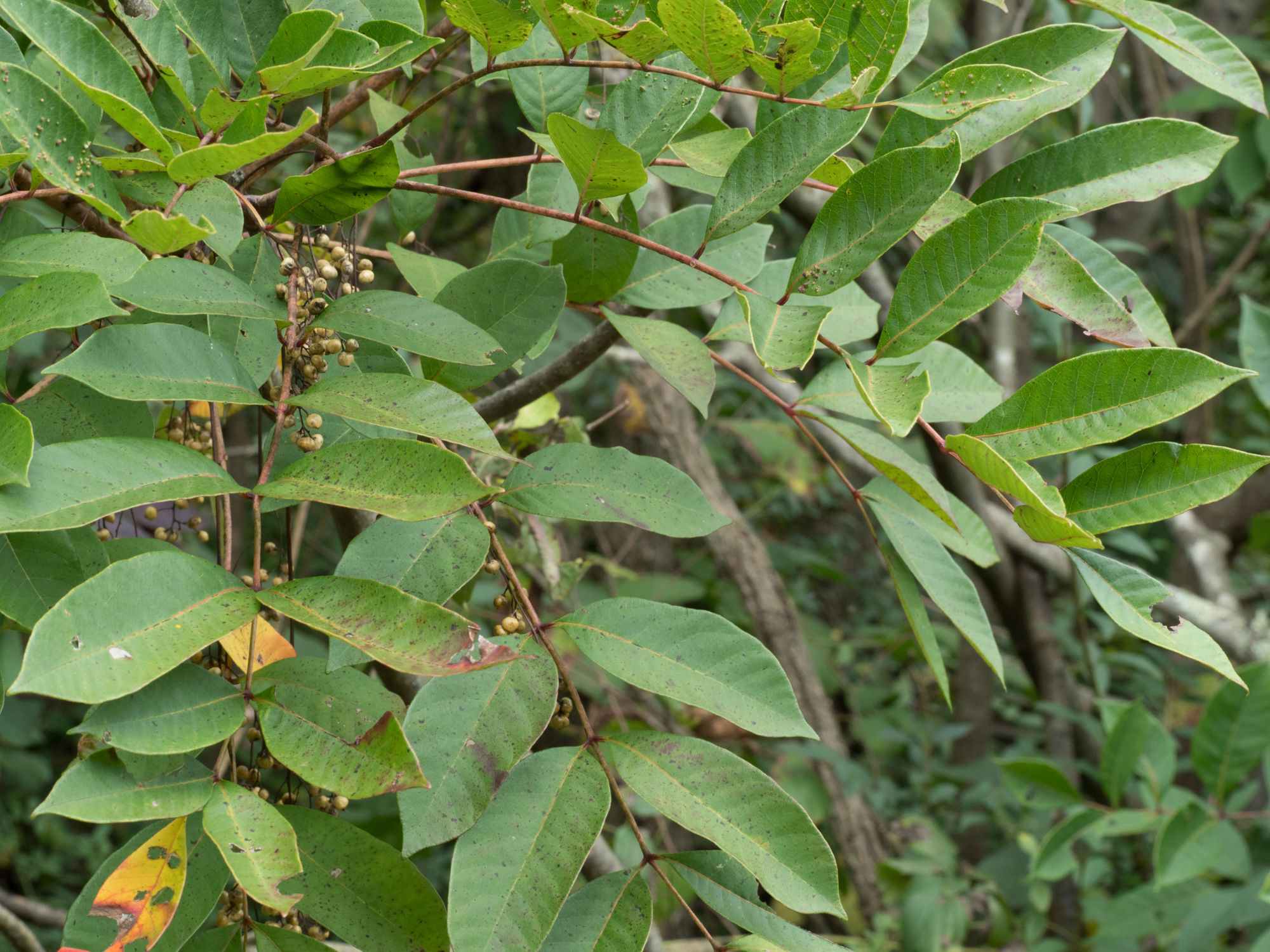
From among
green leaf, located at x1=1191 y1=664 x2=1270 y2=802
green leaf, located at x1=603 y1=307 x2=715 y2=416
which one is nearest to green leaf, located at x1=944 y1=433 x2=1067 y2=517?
green leaf, located at x1=603 y1=307 x2=715 y2=416

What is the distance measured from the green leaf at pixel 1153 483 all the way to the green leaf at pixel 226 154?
34 centimetres

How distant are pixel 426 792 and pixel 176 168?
26cm

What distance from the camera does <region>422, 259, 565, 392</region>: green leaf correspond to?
0.50 m

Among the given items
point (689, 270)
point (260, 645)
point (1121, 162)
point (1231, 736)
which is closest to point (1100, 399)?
point (1121, 162)

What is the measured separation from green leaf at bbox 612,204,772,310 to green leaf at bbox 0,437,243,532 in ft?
0.95

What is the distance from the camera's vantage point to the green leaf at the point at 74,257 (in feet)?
1.23

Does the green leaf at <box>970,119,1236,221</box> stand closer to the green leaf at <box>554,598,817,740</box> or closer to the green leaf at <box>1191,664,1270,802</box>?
the green leaf at <box>554,598,817,740</box>

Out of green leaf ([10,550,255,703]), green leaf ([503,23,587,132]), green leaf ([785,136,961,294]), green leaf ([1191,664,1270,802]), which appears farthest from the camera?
green leaf ([1191,664,1270,802])

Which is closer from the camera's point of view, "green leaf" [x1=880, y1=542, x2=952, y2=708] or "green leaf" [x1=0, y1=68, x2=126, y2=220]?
"green leaf" [x1=0, y1=68, x2=126, y2=220]

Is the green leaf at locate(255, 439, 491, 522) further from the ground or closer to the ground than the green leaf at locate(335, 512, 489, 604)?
further from the ground

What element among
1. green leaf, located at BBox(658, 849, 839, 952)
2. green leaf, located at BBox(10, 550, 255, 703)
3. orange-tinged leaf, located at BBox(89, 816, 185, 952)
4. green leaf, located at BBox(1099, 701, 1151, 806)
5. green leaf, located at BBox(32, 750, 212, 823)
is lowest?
green leaf, located at BBox(1099, 701, 1151, 806)

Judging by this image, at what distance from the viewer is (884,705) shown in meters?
2.44

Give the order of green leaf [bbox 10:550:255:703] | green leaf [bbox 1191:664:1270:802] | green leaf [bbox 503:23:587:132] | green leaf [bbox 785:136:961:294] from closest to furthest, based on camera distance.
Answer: green leaf [bbox 10:550:255:703]
green leaf [bbox 785:136:961:294]
green leaf [bbox 503:23:587:132]
green leaf [bbox 1191:664:1270:802]

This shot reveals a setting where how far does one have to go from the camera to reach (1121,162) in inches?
18.5
